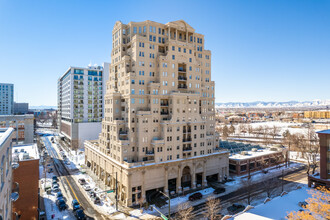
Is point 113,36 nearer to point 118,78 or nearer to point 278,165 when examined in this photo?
point 118,78

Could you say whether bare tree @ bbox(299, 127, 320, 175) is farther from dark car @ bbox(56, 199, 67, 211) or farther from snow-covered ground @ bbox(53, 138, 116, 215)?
dark car @ bbox(56, 199, 67, 211)

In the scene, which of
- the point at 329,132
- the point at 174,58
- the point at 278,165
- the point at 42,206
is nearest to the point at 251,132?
the point at 278,165

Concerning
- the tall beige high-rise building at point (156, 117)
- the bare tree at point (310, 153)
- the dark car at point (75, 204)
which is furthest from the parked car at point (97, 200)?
the bare tree at point (310, 153)

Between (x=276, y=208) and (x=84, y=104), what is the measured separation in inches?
4686

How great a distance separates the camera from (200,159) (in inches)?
2734

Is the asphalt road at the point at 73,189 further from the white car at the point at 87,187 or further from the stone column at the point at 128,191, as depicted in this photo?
the stone column at the point at 128,191

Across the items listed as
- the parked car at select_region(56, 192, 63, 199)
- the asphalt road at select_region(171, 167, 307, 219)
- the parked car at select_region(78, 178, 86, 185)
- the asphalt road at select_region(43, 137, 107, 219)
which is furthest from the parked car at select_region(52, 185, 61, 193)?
the asphalt road at select_region(171, 167, 307, 219)

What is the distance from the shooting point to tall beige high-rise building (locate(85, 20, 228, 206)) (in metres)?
61.4

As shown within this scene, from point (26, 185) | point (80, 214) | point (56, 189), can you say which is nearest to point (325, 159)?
point (80, 214)

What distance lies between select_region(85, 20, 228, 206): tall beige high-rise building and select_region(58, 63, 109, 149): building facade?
56.3 metres

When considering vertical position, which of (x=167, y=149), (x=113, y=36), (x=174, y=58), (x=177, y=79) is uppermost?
(x=113, y=36)

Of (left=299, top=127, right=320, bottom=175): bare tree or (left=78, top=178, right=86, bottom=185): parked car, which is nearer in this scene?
(left=78, top=178, right=86, bottom=185): parked car

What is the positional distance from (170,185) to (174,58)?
42021mm

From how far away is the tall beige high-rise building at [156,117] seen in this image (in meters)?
61.4
